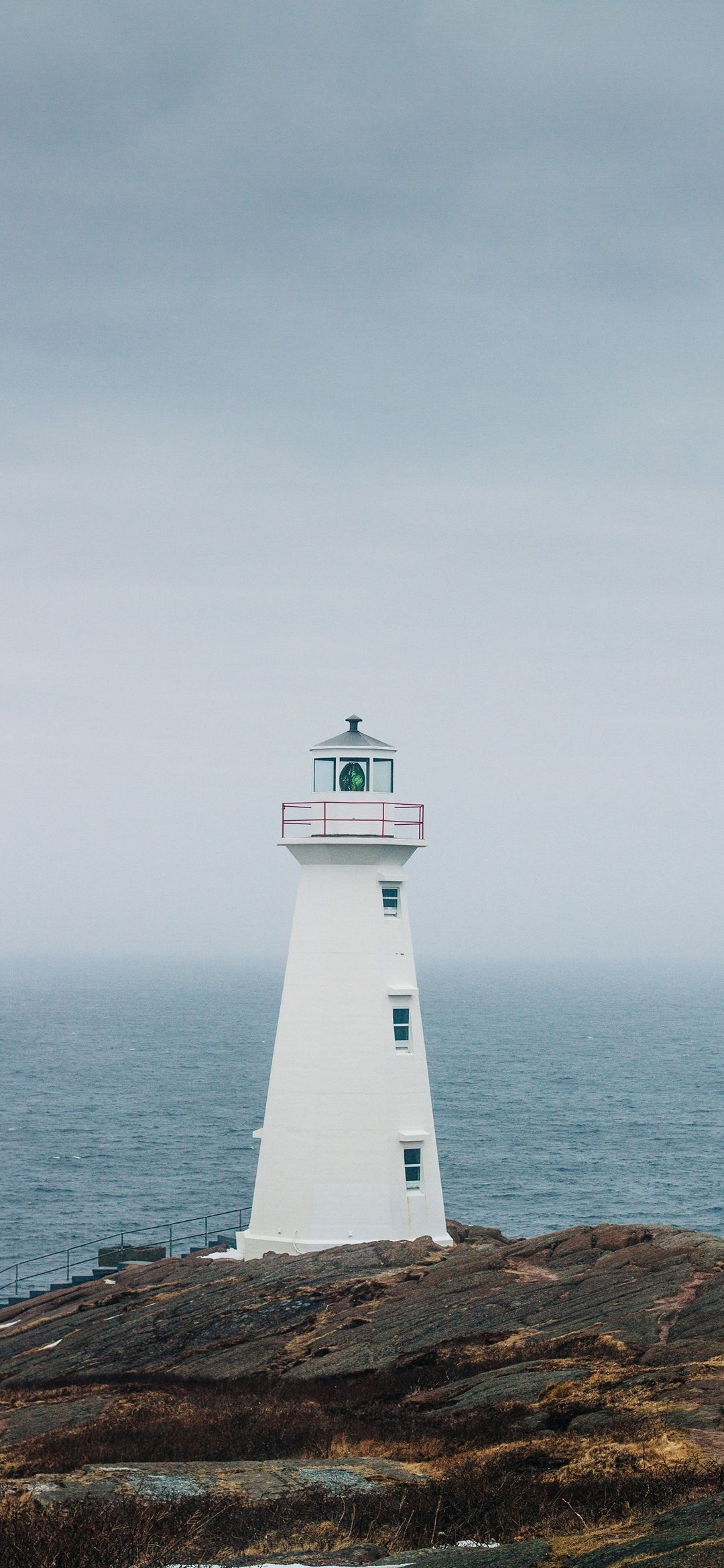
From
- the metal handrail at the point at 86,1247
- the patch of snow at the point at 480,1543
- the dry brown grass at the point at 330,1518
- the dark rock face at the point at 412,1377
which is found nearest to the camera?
the dry brown grass at the point at 330,1518

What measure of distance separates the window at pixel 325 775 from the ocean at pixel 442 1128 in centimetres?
3011

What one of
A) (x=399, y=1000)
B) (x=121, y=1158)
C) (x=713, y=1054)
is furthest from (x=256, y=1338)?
(x=713, y=1054)

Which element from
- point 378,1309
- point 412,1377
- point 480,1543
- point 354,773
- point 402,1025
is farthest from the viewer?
point 354,773

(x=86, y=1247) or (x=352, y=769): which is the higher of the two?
(x=352, y=769)

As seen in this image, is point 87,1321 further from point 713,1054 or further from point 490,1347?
point 713,1054

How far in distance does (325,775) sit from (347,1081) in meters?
6.81

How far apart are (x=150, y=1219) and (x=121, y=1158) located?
704 inches

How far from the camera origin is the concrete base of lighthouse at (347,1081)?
32406mm

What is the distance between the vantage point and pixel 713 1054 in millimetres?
146500

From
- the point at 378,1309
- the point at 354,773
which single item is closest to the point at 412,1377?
the point at 378,1309

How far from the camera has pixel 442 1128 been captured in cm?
9300

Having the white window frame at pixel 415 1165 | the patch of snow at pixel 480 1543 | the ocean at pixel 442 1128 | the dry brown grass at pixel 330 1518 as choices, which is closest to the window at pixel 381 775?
the white window frame at pixel 415 1165

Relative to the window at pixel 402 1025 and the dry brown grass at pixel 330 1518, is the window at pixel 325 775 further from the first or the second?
the dry brown grass at pixel 330 1518

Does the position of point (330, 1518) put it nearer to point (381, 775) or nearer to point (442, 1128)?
point (381, 775)
